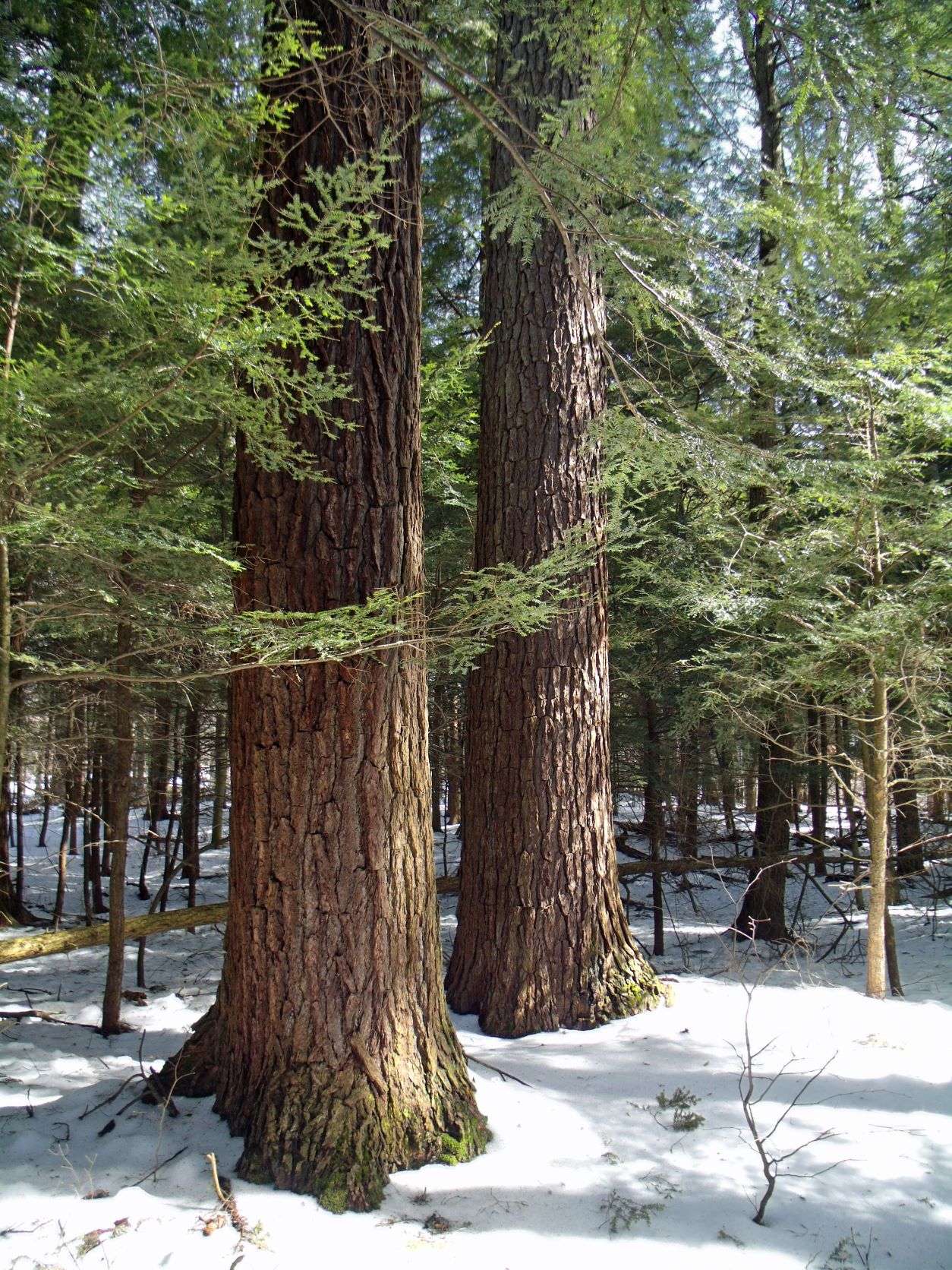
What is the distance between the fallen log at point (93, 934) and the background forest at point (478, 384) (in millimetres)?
81

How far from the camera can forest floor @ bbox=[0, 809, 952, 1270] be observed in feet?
8.21

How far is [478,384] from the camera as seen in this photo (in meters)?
7.11

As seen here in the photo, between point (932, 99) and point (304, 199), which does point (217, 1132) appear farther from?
point (932, 99)

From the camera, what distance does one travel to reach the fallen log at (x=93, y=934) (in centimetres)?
458

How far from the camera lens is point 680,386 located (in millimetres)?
7270

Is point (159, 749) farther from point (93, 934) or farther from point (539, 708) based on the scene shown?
point (539, 708)

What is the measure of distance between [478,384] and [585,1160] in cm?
601

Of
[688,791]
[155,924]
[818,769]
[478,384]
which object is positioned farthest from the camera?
[818,769]

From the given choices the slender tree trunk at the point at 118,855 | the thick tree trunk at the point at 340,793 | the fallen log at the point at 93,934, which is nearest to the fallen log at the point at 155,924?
the fallen log at the point at 93,934

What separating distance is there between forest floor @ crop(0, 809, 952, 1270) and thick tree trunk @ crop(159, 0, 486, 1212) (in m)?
0.26

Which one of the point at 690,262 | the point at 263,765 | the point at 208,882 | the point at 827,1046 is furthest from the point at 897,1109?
the point at 208,882

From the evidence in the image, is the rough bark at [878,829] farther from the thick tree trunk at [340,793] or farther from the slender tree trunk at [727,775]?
the thick tree trunk at [340,793]

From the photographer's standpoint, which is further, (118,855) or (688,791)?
(688,791)

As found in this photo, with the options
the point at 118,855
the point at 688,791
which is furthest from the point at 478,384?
the point at 118,855
